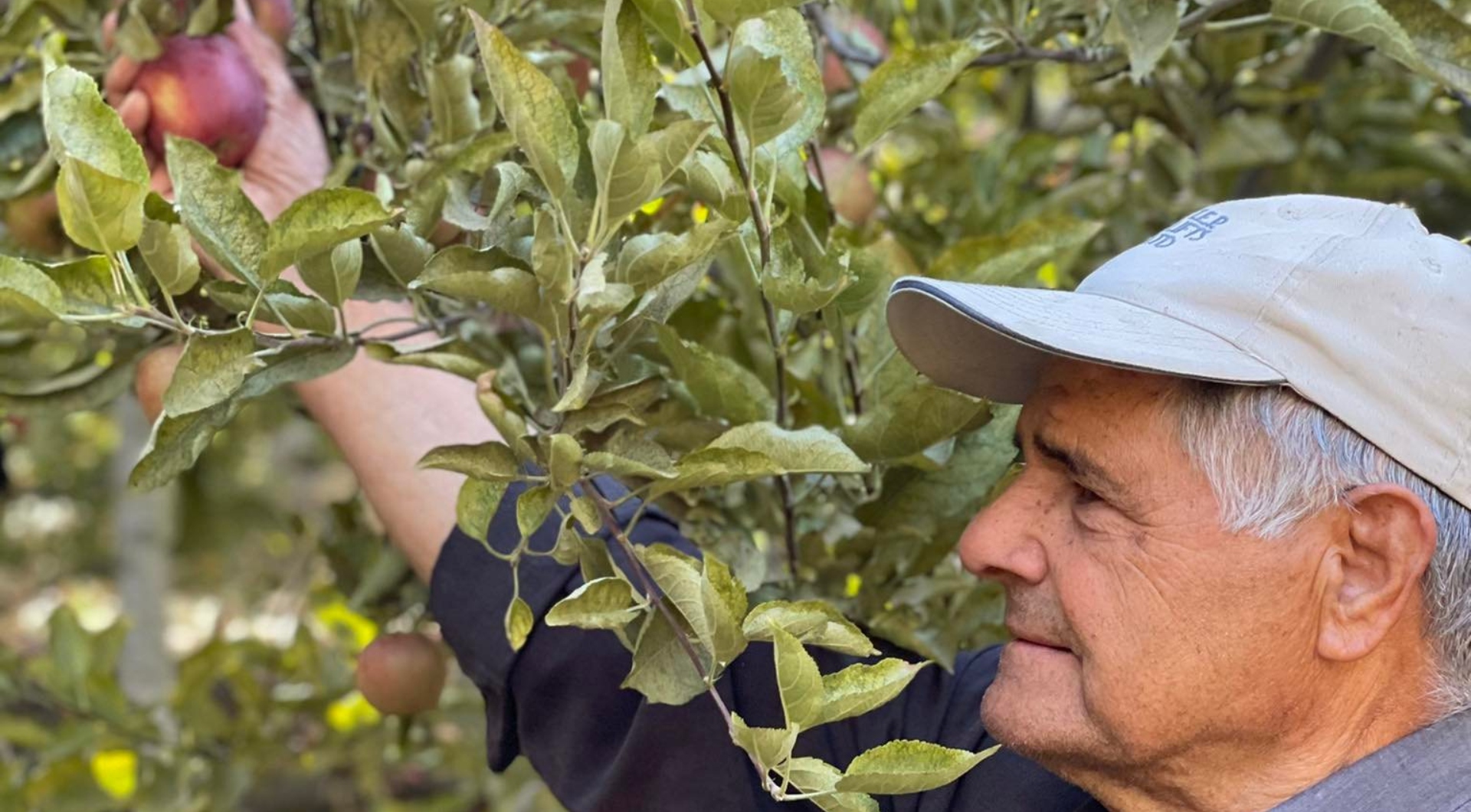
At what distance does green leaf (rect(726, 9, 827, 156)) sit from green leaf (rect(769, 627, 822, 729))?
25 cm

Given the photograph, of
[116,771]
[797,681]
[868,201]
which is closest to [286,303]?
[797,681]

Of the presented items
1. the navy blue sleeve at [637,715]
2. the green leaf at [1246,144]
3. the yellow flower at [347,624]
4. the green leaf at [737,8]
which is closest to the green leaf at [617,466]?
the green leaf at [737,8]

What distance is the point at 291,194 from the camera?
1216 millimetres

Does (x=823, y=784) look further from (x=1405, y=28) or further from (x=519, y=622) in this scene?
(x=1405, y=28)

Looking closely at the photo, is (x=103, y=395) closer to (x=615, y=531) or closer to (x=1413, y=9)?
(x=615, y=531)

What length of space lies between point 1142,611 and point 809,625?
204 mm

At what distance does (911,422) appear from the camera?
1.04 meters

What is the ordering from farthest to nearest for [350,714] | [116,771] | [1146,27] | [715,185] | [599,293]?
[116,771], [350,714], [1146,27], [715,185], [599,293]

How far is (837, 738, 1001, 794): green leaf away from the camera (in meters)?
0.79

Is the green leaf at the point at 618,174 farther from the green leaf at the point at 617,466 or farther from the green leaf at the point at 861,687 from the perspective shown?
the green leaf at the point at 861,687

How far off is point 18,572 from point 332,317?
4063 millimetres

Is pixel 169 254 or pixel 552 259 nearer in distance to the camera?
pixel 552 259

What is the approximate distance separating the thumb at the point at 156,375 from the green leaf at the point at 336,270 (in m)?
0.31

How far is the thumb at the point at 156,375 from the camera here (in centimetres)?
117
